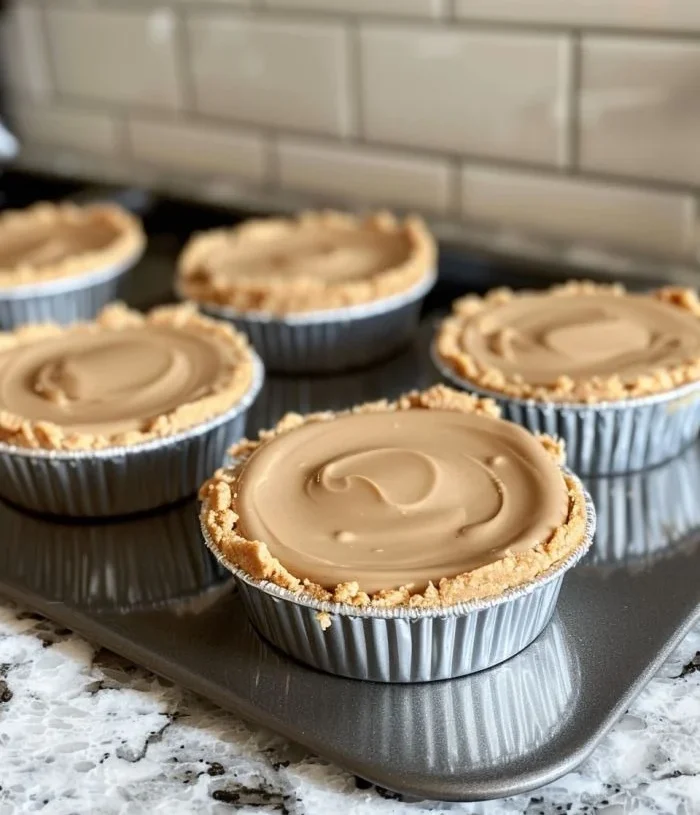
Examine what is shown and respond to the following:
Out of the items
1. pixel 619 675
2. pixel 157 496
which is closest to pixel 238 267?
pixel 157 496

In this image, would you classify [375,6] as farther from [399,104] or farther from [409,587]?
[409,587]

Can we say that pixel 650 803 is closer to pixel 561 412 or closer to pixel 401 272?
pixel 561 412

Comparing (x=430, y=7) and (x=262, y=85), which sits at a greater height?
(x=430, y=7)

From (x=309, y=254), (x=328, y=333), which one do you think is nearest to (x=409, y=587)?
(x=328, y=333)

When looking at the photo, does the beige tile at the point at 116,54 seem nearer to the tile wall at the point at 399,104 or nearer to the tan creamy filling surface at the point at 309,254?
the tile wall at the point at 399,104

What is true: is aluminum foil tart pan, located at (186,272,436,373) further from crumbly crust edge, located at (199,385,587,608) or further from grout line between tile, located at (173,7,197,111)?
grout line between tile, located at (173,7,197,111)

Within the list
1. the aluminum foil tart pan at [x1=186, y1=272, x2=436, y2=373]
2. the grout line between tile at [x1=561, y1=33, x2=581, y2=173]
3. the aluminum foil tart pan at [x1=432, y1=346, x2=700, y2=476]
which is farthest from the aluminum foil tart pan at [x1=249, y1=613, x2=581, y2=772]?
the grout line between tile at [x1=561, y1=33, x2=581, y2=173]
